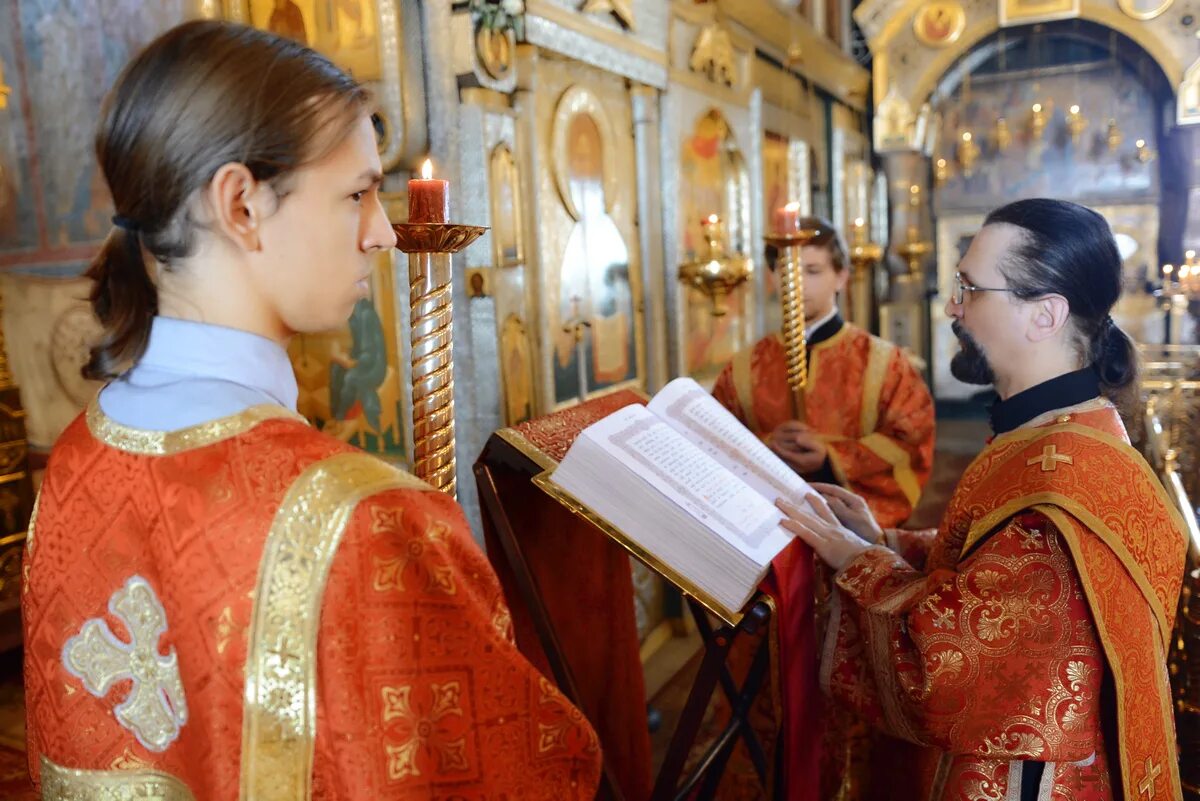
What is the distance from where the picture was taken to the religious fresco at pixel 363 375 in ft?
10.5

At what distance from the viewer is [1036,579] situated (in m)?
1.46

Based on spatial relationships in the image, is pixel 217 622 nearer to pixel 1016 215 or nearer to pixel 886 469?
pixel 1016 215

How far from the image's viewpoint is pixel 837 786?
223cm

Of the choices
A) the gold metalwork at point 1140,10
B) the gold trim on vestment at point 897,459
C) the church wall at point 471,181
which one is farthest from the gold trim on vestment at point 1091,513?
the gold metalwork at point 1140,10

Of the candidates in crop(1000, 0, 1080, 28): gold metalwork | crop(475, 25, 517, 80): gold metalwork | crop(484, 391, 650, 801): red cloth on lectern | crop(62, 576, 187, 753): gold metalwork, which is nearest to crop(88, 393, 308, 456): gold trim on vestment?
crop(62, 576, 187, 753): gold metalwork

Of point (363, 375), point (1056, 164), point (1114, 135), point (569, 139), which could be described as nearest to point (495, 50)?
point (569, 139)

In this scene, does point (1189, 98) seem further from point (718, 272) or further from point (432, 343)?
point (432, 343)

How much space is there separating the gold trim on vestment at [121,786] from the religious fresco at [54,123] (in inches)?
118

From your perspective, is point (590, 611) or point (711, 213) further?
point (711, 213)

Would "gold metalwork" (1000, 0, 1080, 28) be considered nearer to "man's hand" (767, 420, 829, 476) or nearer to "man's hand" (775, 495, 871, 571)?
"man's hand" (767, 420, 829, 476)

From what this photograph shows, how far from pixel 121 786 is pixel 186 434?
1.18ft

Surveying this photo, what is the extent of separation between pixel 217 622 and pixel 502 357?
2497 mm

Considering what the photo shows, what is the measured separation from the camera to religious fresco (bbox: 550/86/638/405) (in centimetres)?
378

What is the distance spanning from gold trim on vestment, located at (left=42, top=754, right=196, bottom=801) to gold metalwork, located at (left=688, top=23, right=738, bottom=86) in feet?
15.3
